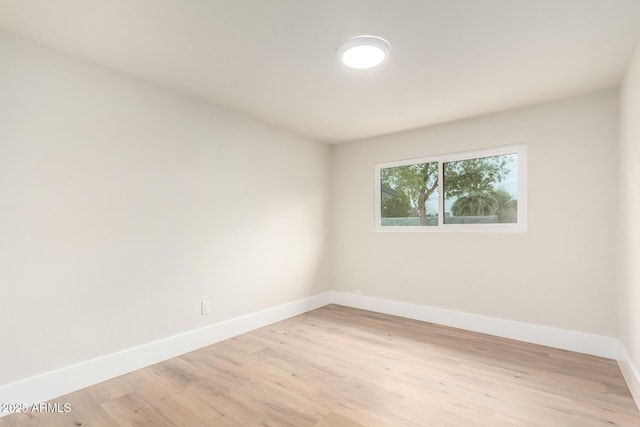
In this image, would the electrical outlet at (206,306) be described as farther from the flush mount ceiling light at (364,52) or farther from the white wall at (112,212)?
the flush mount ceiling light at (364,52)

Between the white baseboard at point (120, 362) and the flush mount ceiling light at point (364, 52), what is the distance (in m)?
2.70

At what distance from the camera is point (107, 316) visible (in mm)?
2371

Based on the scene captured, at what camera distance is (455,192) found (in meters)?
3.70

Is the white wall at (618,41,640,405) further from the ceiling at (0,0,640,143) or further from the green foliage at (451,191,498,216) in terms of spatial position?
the green foliage at (451,191,498,216)

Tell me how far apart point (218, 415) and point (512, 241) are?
3.10 meters

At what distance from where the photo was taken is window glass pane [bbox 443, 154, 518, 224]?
332 centimetres

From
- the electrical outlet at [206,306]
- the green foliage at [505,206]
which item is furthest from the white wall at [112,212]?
the green foliage at [505,206]

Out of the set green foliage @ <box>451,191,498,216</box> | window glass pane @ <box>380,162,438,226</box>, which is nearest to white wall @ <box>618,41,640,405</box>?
green foliage @ <box>451,191,498,216</box>

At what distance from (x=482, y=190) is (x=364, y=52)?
223 centimetres

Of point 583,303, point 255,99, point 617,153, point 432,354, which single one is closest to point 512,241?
point 583,303

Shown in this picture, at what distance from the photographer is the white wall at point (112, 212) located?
2.01 metres

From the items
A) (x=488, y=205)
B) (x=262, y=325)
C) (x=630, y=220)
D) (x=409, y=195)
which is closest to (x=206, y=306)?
(x=262, y=325)

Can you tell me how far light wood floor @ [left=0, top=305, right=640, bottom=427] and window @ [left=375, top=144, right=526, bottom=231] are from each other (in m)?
1.30

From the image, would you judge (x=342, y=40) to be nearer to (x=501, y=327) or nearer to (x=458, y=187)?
(x=458, y=187)
